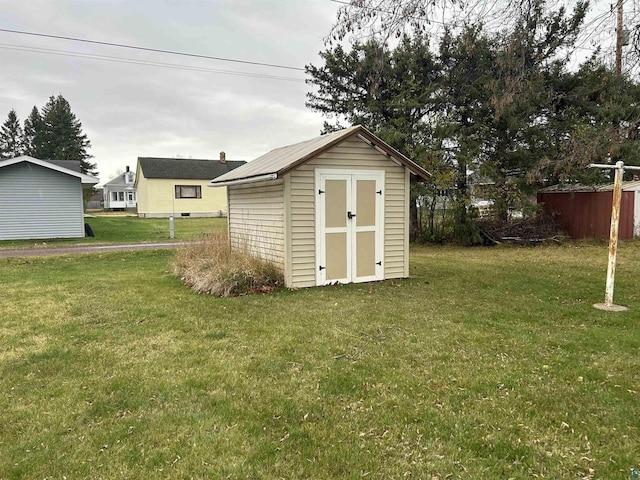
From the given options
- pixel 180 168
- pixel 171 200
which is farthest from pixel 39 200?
pixel 180 168

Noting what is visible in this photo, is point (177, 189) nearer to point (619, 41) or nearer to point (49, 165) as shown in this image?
point (49, 165)

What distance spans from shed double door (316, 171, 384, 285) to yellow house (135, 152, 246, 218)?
25.3 meters

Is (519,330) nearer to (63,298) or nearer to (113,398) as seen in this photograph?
(113,398)

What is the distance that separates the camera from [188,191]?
109 feet

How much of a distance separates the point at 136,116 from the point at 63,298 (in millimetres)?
20264

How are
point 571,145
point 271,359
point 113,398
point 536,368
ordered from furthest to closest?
point 571,145
point 271,359
point 536,368
point 113,398

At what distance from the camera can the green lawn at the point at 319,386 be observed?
2580 mm

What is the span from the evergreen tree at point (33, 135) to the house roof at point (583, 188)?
52.5 m

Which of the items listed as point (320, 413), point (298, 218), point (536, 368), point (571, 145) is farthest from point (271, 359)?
point (571, 145)

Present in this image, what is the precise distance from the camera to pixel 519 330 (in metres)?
5.06

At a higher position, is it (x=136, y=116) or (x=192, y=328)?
(x=136, y=116)

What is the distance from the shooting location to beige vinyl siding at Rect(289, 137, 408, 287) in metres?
7.54

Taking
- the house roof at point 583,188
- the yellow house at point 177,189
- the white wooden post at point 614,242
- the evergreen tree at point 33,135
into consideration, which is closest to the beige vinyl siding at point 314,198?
the white wooden post at point 614,242

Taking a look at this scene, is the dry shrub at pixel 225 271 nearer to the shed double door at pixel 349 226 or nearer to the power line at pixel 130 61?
the shed double door at pixel 349 226
